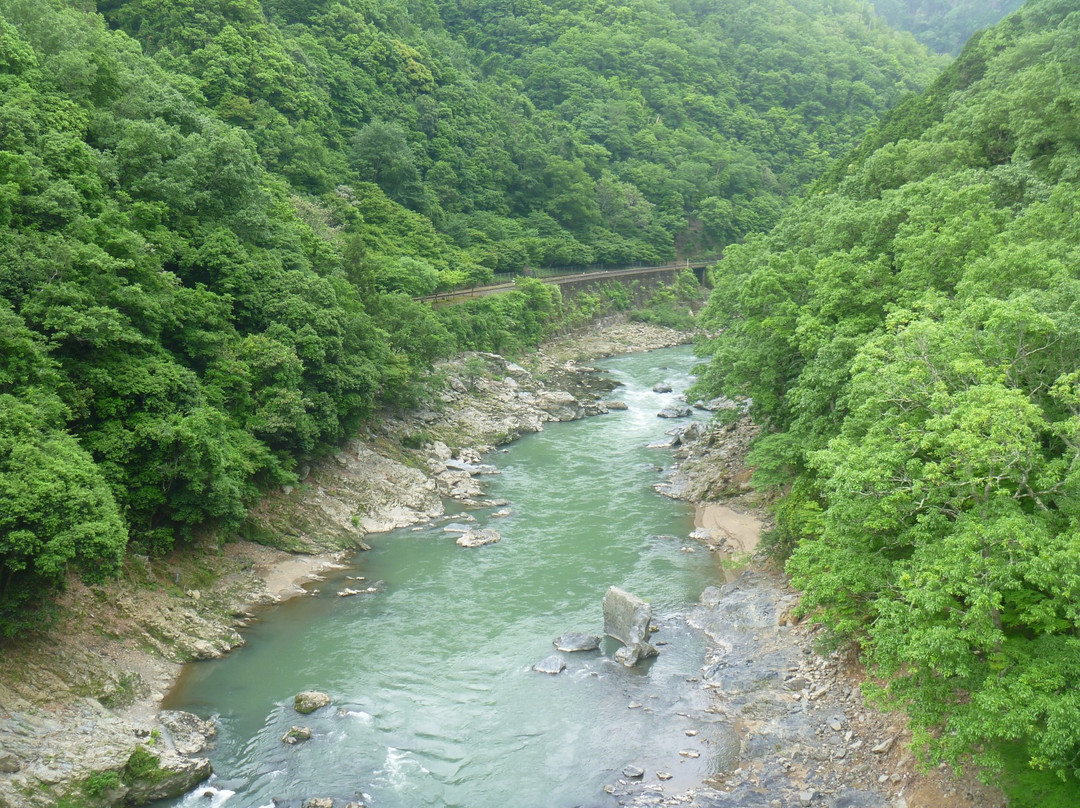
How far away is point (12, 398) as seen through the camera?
1969 centimetres

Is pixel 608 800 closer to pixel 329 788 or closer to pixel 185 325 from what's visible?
pixel 329 788

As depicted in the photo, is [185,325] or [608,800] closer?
[608,800]

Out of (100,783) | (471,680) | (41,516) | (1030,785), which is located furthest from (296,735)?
(1030,785)

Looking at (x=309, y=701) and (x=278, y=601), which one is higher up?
(x=309, y=701)

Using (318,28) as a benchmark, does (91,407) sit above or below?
below

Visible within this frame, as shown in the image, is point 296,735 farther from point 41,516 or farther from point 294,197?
point 294,197

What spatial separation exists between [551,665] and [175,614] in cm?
1116

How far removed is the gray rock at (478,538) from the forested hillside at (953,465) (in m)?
10.5

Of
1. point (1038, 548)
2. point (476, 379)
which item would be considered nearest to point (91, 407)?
point (1038, 548)

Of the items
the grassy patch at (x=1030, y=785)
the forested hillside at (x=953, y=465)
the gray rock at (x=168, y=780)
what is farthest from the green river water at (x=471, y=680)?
the grassy patch at (x=1030, y=785)

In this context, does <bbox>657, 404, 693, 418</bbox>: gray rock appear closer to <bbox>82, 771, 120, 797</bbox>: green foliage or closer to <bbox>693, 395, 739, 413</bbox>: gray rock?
<bbox>693, 395, 739, 413</bbox>: gray rock

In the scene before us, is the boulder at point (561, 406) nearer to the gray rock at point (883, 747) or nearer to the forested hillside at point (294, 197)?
the forested hillside at point (294, 197)

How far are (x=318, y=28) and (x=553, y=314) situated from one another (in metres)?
37.9

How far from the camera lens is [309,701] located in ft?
67.6
